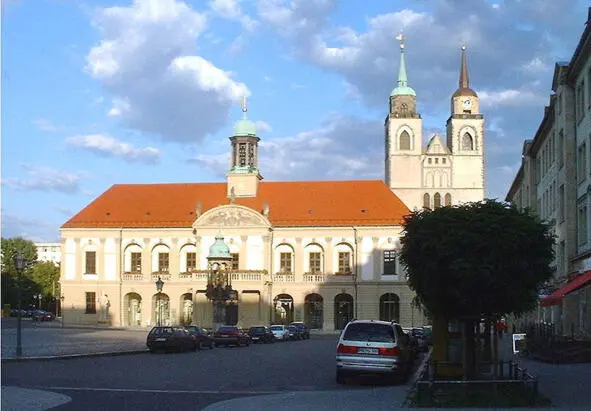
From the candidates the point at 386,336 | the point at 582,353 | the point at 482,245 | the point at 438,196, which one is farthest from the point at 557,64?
the point at 438,196

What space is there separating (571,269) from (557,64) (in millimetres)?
10033

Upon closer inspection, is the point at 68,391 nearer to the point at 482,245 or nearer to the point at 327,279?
the point at 482,245

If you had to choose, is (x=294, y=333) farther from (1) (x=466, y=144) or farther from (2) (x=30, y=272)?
(2) (x=30, y=272)

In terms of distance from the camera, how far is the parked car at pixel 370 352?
2300 cm

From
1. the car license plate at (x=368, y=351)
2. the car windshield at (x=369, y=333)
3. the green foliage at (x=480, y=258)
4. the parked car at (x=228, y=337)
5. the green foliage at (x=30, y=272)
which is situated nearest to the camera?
the green foliage at (x=480, y=258)

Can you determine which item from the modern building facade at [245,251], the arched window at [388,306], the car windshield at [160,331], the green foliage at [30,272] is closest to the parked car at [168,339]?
the car windshield at [160,331]

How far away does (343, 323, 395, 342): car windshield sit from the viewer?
23562mm

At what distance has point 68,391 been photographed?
20109 millimetres

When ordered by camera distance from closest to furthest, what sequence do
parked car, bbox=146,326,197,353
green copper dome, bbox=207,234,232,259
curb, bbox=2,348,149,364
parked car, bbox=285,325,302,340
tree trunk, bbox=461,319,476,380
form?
tree trunk, bbox=461,319,476,380
curb, bbox=2,348,149,364
parked car, bbox=146,326,197,353
parked car, bbox=285,325,302,340
green copper dome, bbox=207,234,232,259

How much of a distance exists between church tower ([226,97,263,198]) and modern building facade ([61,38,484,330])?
0.10m

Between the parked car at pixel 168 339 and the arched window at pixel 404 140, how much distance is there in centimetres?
7391

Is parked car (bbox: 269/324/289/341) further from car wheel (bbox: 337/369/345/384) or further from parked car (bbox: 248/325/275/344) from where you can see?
car wheel (bbox: 337/369/345/384)

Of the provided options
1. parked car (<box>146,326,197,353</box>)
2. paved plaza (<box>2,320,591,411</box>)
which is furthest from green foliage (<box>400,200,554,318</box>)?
parked car (<box>146,326,197,353</box>)

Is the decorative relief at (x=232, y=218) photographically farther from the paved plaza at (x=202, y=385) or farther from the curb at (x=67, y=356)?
the paved plaza at (x=202, y=385)
